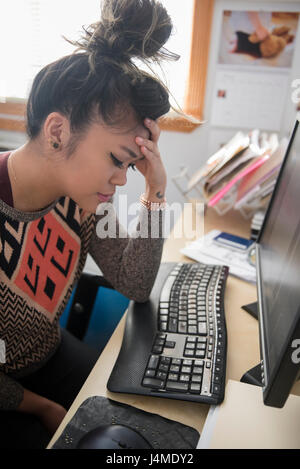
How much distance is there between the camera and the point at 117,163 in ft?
2.24

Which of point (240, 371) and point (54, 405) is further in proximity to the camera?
point (54, 405)

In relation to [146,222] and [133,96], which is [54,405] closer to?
[146,222]

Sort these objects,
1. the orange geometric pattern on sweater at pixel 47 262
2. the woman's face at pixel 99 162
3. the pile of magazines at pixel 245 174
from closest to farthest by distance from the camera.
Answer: the woman's face at pixel 99 162 → the orange geometric pattern on sweater at pixel 47 262 → the pile of magazines at pixel 245 174

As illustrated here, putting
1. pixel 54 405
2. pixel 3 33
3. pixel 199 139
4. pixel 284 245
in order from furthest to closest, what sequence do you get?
pixel 3 33, pixel 199 139, pixel 54 405, pixel 284 245

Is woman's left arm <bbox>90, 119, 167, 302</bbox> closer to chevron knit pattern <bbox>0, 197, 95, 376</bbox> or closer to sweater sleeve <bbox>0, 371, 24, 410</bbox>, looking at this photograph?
chevron knit pattern <bbox>0, 197, 95, 376</bbox>

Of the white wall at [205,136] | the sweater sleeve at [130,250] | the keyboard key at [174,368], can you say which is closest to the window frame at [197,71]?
the white wall at [205,136]

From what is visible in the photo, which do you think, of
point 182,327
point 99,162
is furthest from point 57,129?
point 182,327

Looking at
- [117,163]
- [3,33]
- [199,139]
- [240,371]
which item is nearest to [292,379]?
[240,371]

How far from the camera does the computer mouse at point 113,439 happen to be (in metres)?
0.44

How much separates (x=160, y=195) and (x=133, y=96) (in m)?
0.27

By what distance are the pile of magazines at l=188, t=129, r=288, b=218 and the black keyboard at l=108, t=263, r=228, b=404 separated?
37 centimetres

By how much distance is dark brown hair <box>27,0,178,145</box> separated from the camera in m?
0.62

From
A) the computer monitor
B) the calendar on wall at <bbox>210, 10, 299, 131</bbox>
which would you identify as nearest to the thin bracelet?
the computer monitor

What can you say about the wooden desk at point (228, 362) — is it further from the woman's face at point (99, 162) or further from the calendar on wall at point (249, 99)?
the calendar on wall at point (249, 99)
